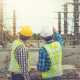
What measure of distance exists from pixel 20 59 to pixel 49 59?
1.16 feet

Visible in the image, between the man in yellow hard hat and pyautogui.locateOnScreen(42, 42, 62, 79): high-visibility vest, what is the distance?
0.27 meters

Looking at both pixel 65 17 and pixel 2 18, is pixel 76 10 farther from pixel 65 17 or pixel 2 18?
pixel 2 18

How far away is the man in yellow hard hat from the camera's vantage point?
13.4 ft

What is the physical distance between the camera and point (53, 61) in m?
4.24

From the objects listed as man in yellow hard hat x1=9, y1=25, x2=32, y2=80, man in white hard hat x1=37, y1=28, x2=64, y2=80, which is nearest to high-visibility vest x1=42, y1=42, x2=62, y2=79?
man in white hard hat x1=37, y1=28, x2=64, y2=80

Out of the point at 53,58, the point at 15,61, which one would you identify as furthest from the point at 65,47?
the point at 15,61

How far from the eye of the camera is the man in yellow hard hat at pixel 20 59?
409 cm

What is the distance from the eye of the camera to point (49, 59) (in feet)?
13.7

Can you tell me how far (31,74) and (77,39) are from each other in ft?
12.3

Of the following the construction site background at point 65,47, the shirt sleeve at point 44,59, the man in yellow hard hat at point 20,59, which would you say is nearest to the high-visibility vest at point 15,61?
the man in yellow hard hat at point 20,59

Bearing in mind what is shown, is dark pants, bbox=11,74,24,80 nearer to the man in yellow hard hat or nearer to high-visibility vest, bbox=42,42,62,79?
the man in yellow hard hat

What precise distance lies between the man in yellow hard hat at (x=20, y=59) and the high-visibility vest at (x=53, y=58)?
0.27 metres

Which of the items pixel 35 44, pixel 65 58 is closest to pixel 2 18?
pixel 35 44

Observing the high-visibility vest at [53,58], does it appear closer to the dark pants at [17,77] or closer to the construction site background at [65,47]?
the dark pants at [17,77]
